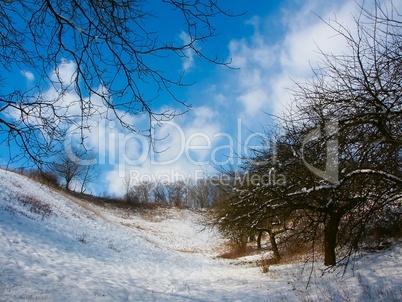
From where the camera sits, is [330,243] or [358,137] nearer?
[358,137]

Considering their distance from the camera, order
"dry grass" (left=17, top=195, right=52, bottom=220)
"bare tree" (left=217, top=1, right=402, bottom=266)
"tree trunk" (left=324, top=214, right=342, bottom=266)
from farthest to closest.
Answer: "dry grass" (left=17, top=195, right=52, bottom=220), "tree trunk" (left=324, top=214, right=342, bottom=266), "bare tree" (left=217, top=1, right=402, bottom=266)

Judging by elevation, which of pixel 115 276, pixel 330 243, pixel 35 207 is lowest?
pixel 115 276

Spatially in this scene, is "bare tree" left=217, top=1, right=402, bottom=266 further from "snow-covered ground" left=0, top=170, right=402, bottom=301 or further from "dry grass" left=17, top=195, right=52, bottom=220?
"dry grass" left=17, top=195, right=52, bottom=220

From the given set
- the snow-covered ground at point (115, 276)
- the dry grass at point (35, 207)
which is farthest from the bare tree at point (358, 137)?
the dry grass at point (35, 207)

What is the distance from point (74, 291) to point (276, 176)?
212 inches

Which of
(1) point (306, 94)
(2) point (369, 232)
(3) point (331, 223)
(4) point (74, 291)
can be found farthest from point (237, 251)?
(1) point (306, 94)

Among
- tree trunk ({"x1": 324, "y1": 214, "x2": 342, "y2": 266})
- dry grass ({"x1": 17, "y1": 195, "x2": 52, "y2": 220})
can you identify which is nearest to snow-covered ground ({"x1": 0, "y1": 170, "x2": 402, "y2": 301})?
dry grass ({"x1": 17, "y1": 195, "x2": 52, "y2": 220})

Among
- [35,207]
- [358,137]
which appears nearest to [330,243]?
[358,137]

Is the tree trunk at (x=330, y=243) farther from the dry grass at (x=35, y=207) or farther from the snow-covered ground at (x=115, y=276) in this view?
the dry grass at (x=35, y=207)

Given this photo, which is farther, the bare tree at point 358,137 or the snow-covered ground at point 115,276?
the snow-covered ground at point 115,276

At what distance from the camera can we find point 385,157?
4.23 m

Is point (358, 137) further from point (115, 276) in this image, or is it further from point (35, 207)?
point (35, 207)

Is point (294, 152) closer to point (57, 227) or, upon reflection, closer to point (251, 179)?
point (251, 179)

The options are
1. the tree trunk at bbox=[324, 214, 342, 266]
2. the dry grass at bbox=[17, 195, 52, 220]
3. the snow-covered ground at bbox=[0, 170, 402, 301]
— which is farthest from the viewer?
the dry grass at bbox=[17, 195, 52, 220]
